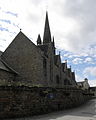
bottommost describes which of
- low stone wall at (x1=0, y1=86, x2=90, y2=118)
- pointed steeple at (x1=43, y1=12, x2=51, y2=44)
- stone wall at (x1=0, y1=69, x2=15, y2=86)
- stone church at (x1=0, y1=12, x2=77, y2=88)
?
low stone wall at (x1=0, y1=86, x2=90, y2=118)

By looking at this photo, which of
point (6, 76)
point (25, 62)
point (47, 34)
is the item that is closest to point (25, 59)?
point (25, 62)

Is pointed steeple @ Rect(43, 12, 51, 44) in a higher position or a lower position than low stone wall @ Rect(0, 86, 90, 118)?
higher

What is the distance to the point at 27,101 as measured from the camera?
1166 cm

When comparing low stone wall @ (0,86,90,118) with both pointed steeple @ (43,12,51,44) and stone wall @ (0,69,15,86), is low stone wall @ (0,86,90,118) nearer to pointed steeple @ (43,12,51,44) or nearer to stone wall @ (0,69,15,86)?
stone wall @ (0,69,15,86)

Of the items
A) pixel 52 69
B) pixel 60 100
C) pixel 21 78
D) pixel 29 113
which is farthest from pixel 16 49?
pixel 29 113

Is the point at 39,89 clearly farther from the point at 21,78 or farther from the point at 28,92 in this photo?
the point at 21,78

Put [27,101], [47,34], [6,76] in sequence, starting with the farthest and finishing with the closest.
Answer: [47,34], [6,76], [27,101]

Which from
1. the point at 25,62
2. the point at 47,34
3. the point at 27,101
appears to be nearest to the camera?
the point at 27,101

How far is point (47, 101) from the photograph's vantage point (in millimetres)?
13359

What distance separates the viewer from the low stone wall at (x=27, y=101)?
1056 centimetres

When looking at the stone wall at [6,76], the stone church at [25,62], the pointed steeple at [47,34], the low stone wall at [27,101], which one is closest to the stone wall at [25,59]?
the stone church at [25,62]

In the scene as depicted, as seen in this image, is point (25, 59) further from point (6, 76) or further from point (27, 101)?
point (27, 101)

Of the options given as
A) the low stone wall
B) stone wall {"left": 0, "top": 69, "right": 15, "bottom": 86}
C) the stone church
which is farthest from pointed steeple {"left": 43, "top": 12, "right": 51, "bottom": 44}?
the low stone wall

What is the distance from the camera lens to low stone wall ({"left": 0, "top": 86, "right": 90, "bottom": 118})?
10562mm
